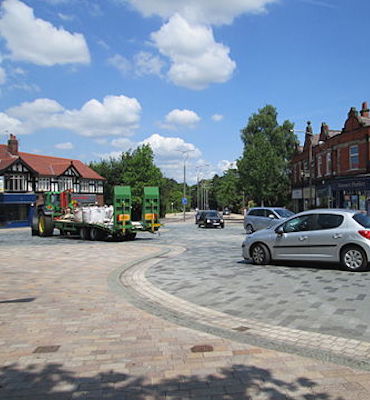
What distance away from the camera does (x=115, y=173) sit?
6819 cm

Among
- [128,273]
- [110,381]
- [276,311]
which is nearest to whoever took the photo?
[110,381]

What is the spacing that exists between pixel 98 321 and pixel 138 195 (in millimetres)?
41548

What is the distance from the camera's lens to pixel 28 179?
4953 centimetres

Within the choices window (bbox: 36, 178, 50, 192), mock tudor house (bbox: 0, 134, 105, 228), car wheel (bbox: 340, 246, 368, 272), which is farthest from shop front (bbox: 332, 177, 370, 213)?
window (bbox: 36, 178, 50, 192)

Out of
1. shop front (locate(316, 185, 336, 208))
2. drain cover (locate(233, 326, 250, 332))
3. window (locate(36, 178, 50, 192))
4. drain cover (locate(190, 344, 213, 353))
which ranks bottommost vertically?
drain cover (locate(233, 326, 250, 332))

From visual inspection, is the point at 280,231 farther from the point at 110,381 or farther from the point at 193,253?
the point at 110,381

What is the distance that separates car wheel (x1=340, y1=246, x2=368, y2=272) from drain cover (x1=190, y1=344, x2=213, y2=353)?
6082 mm

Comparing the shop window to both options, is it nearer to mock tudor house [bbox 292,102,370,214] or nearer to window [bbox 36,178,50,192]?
window [bbox 36,178,50,192]

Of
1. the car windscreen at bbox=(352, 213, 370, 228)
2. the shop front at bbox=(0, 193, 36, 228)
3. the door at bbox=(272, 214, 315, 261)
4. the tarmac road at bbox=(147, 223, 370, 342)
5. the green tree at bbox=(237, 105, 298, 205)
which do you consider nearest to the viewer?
the tarmac road at bbox=(147, 223, 370, 342)

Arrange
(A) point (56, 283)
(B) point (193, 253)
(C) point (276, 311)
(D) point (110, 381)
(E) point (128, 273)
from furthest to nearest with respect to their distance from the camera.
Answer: (B) point (193, 253) → (E) point (128, 273) → (A) point (56, 283) → (C) point (276, 311) → (D) point (110, 381)

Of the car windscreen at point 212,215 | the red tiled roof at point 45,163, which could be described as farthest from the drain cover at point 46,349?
the red tiled roof at point 45,163

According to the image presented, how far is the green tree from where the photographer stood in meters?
49.1

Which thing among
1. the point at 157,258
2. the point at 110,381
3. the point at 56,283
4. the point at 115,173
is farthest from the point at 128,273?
the point at 115,173

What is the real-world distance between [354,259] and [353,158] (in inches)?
946
